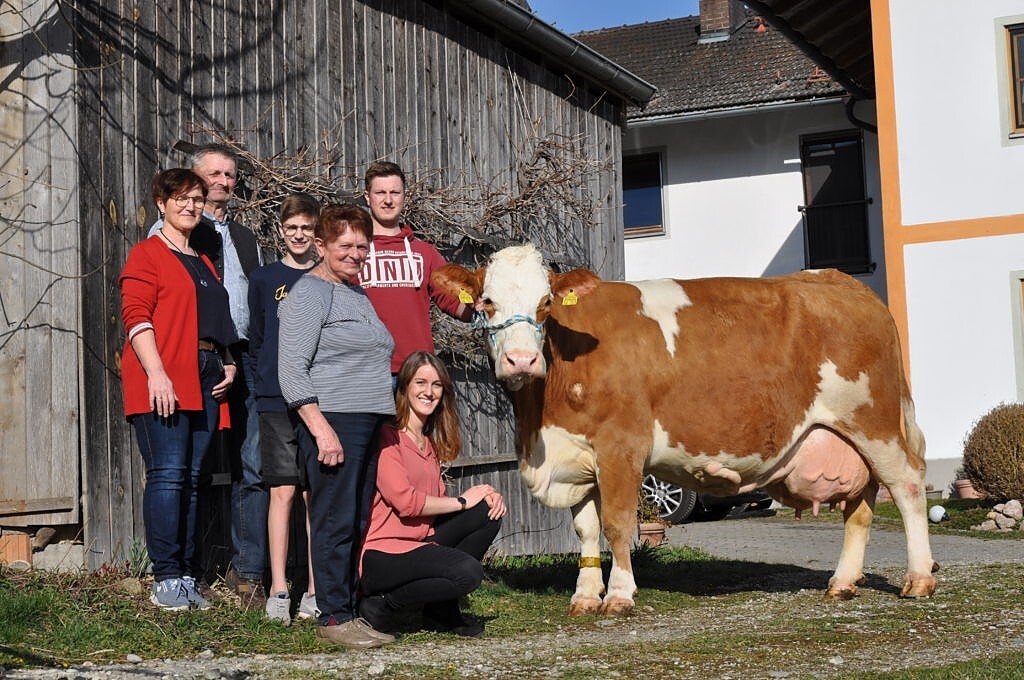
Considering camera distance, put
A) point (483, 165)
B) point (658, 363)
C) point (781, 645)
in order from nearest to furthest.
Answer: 1. point (781, 645)
2. point (658, 363)
3. point (483, 165)

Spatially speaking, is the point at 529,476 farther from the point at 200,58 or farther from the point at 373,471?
the point at 200,58

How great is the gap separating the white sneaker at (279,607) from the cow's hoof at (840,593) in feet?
10.5

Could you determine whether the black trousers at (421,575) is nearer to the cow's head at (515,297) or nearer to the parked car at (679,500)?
the cow's head at (515,297)

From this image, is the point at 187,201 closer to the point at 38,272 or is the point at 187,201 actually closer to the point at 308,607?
the point at 38,272

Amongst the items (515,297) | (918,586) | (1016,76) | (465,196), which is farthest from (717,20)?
(515,297)

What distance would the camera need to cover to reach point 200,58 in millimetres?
7746

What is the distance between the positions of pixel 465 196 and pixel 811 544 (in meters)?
5.33

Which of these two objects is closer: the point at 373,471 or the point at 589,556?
the point at 373,471

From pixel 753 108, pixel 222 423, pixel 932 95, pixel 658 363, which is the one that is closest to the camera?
pixel 222 423

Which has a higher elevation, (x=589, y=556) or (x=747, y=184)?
(x=747, y=184)

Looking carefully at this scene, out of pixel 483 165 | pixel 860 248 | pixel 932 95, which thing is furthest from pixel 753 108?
pixel 483 165

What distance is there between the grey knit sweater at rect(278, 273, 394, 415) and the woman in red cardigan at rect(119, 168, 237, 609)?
615 mm

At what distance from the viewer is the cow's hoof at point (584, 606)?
7.08 metres

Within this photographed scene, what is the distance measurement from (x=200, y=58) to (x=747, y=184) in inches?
713
